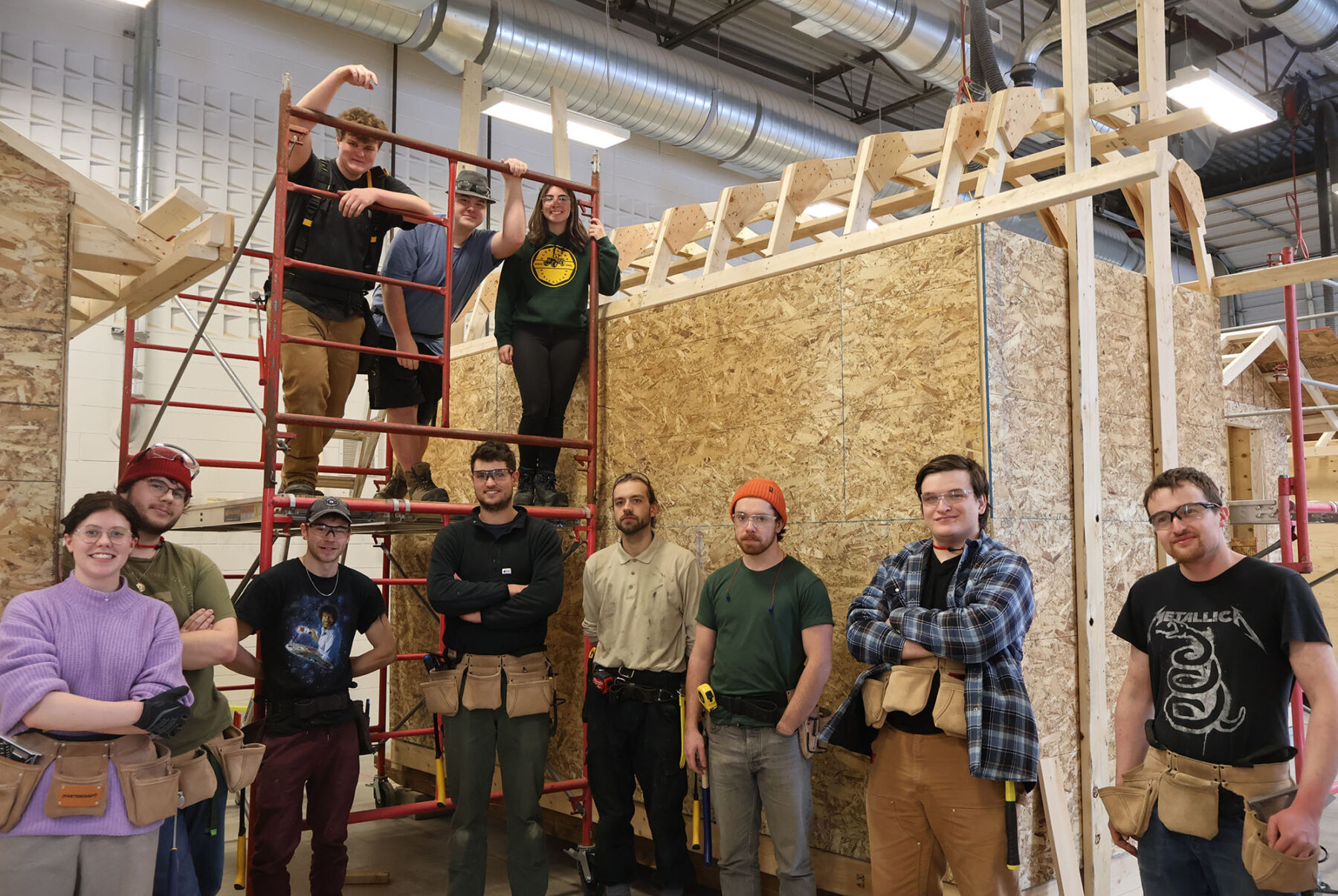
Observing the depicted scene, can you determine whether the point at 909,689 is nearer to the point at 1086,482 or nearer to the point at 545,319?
the point at 1086,482

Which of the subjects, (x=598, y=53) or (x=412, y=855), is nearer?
(x=412, y=855)

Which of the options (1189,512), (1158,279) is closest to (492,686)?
(1189,512)

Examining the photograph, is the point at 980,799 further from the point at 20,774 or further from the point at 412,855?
the point at 412,855

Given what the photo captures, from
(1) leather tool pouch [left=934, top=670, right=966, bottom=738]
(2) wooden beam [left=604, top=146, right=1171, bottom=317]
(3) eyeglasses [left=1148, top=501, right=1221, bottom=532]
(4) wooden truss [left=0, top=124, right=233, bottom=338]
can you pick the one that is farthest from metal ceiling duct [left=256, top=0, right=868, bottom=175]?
(3) eyeglasses [left=1148, top=501, right=1221, bottom=532]

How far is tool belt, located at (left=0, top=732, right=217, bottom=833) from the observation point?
2.83m

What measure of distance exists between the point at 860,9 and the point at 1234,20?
5.10m

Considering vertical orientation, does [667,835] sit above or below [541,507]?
below

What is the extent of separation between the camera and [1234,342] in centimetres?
908

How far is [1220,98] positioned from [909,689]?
7.59 m

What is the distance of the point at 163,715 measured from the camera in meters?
2.97

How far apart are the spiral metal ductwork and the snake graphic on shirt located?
7.95 m

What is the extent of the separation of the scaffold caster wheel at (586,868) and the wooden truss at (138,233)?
3.22m

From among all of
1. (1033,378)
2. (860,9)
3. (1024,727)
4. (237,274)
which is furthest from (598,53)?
(1024,727)

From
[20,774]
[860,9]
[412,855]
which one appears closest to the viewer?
[20,774]
